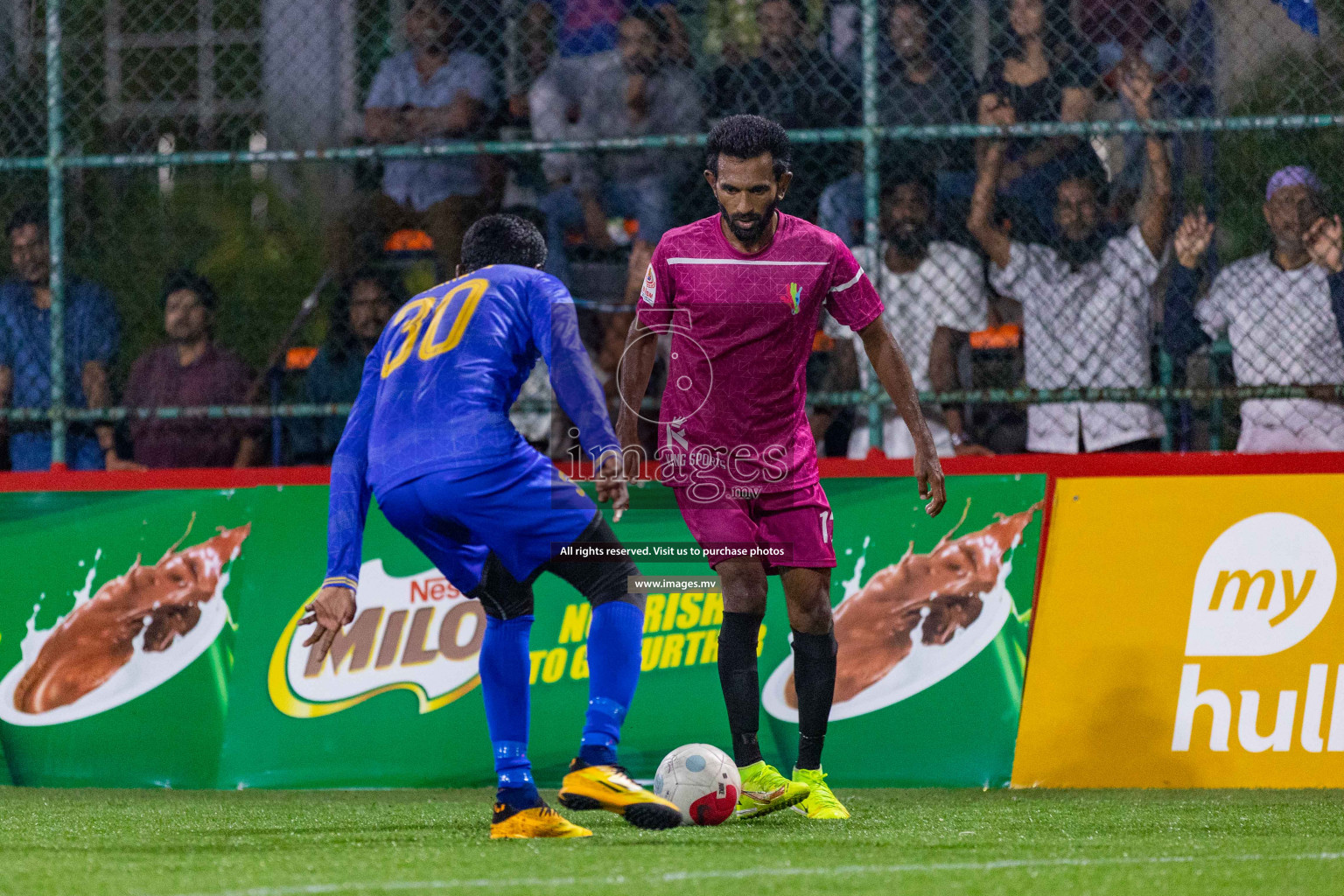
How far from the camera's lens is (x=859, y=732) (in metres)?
6.14

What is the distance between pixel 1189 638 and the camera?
5969 millimetres

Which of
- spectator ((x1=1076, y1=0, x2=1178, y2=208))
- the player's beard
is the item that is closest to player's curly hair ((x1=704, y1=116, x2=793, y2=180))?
the player's beard

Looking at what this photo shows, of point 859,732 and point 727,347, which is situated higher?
point 727,347

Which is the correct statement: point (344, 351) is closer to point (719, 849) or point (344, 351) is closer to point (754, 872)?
point (719, 849)

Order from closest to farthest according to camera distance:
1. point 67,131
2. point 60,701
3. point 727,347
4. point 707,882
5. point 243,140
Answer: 1. point 707,882
2. point 727,347
3. point 60,701
4. point 67,131
5. point 243,140

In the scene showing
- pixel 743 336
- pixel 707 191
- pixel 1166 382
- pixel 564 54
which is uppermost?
pixel 564 54

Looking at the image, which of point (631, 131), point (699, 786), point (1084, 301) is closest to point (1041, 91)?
point (1084, 301)

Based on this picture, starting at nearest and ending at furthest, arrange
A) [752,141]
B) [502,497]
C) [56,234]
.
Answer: [502,497]
[752,141]
[56,234]

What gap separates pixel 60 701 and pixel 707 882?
391 cm

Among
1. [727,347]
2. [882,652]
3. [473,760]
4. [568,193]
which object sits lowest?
[473,760]

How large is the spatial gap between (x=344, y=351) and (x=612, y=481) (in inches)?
122

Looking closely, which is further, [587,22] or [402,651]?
[587,22]

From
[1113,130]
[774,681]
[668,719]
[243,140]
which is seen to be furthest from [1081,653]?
[243,140]

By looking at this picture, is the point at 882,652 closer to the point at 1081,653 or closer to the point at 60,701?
the point at 1081,653
